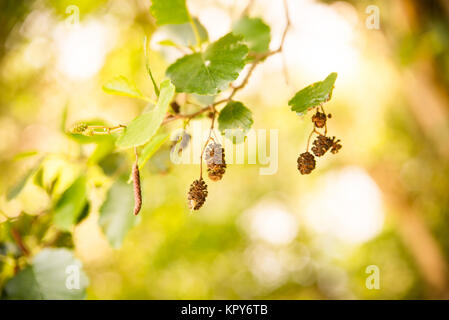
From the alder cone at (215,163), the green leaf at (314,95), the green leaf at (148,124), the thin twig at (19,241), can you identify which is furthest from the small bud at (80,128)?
the thin twig at (19,241)

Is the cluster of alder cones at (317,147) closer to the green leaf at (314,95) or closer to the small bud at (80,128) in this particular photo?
the green leaf at (314,95)

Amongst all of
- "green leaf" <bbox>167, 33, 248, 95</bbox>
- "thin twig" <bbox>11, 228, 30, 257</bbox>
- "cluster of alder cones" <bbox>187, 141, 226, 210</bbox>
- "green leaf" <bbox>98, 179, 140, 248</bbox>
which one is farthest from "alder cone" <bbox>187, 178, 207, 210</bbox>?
"thin twig" <bbox>11, 228, 30, 257</bbox>

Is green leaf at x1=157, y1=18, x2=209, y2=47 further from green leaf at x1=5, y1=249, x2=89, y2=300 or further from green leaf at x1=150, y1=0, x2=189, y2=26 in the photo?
green leaf at x1=5, y1=249, x2=89, y2=300

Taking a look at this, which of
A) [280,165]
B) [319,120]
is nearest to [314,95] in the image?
[319,120]

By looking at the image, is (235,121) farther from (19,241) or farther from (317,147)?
(19,241)

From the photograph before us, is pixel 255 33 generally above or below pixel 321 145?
above
